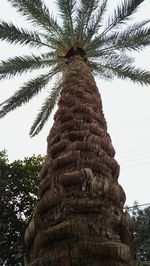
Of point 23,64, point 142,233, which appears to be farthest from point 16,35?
point 142,233

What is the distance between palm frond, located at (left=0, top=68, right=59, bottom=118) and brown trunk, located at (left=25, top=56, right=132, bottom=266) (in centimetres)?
628

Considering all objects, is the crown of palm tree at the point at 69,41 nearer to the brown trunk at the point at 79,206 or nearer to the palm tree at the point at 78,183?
→ the palm tree at the point at 78,183

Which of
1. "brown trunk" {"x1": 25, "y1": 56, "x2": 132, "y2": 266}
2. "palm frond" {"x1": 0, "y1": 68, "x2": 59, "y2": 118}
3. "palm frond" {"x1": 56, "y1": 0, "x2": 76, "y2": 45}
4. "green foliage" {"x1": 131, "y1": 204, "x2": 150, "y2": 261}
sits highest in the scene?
"palm frond" {"x1": 56, "y1": 0, "x2": 76, "y2": 45}

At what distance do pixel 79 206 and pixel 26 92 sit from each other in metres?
8.47

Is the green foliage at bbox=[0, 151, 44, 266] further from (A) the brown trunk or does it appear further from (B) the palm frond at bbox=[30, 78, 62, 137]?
(A) the brown trunk

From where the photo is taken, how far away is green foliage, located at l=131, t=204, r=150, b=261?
8.86 m

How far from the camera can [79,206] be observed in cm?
305

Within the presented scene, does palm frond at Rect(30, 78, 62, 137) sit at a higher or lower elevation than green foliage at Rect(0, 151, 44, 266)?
higher

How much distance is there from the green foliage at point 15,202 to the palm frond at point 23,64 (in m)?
2.61

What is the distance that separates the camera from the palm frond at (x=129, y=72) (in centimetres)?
1062

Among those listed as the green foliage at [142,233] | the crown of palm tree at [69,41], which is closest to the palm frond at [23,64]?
the crown of palm tree at [69,41]

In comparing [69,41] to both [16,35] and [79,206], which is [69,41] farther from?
[79,206]

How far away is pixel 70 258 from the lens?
8.23 ft

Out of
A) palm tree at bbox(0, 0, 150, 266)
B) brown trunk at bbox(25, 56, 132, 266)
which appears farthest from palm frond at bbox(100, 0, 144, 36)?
brown trunk at bbox(25, 56, 132, 266)
